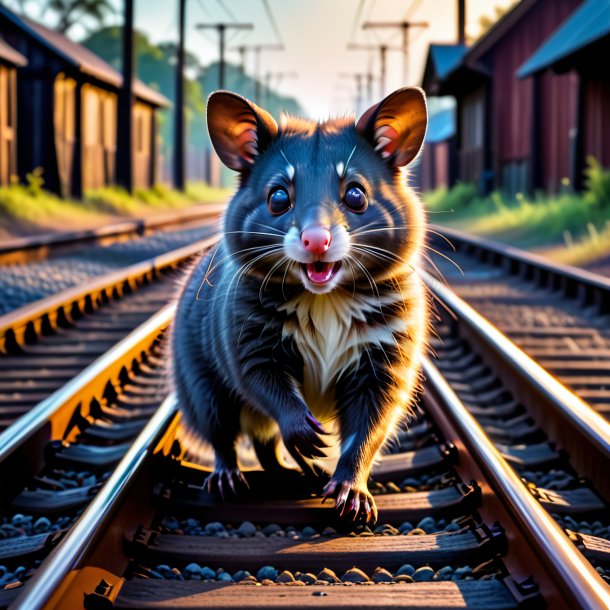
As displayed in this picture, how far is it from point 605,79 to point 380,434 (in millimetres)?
18560

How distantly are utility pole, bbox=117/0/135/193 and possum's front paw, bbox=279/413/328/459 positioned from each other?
83.0 ft

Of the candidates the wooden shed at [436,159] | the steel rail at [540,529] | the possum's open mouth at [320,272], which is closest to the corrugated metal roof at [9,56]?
the steel rail at [540,529]

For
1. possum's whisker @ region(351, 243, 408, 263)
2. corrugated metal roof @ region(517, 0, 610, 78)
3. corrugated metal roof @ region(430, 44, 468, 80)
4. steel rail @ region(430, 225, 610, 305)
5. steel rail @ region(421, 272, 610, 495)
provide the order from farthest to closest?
1. corrugated metal roof @ region(430, 44, 468, 80)
2. corrugated metal roof @ region(517, 0, 610, 78)
3. steel rail @ region(430, 225, 610, 305)
4. steel rail @ region(421, 272, 610, 495)
5. possum's whisker @ region(351, 243, 408, 263)

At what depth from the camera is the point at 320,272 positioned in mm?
3012

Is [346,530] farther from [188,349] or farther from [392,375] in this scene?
[188,349]

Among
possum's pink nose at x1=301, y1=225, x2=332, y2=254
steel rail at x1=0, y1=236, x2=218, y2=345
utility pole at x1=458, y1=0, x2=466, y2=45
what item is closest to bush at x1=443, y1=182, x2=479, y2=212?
utility pole at x1=458, y1=0, x2=466, y2=45

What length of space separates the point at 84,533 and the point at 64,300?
5.55 m

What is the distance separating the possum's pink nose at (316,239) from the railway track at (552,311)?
3084 mm

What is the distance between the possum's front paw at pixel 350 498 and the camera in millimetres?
3316

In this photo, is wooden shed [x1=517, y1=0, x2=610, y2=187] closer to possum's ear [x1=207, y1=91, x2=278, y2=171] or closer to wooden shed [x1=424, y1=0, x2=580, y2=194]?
wooden shed [x1=424, y1=0, x2=580, y2=194]

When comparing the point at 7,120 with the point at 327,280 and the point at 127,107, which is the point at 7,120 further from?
the point at 327,280

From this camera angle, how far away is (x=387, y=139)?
3.34m

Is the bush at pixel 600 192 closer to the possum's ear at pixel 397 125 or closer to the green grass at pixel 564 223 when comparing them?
the green grass at pixel 564 223

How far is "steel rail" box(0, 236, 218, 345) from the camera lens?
7.19 meters
